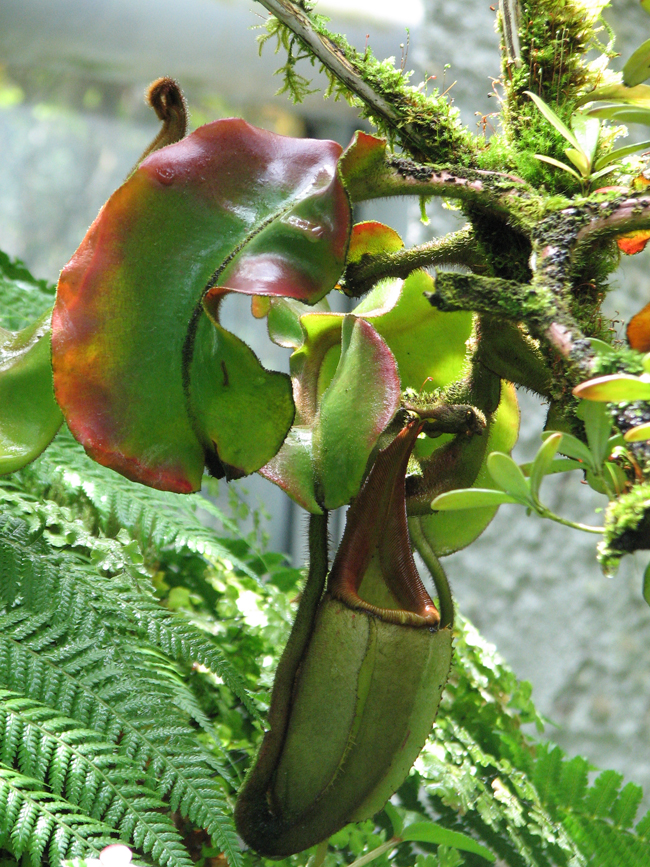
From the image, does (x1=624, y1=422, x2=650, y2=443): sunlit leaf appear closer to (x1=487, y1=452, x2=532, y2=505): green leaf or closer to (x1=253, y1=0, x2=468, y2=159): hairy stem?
(x1=487, y1=452, x2=532, y2=505): green leaf

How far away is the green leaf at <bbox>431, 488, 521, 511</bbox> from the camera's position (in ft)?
1.12

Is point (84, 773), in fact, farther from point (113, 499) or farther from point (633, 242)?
point (633, 242)

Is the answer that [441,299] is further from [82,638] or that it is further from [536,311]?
[82,638]

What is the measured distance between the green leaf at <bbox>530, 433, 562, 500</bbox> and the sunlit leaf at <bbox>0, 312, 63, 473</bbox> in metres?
0.32

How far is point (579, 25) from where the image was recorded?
0.55 m

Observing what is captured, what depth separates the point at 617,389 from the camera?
0.92 ft

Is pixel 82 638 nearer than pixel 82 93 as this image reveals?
Yes

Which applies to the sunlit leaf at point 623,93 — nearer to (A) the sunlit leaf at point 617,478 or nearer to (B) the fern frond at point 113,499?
(A) the sunlit leaf at point 617,478

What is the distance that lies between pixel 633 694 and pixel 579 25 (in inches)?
69.8

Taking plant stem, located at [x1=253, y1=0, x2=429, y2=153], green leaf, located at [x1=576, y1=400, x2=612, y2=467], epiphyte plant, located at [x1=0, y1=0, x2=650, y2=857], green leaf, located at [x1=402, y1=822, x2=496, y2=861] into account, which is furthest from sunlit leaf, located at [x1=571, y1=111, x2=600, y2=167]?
green leaf, located at [x1=402, y1=822, x2=496, y2=861]

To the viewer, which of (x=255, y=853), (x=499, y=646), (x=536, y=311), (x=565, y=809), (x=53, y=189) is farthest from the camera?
(x=53, y=189)

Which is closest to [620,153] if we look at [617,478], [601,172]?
[601,172]

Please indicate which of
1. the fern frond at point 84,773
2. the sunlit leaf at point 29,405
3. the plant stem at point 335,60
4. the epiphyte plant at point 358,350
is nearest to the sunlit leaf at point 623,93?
the epiphyte plant at point 358,350

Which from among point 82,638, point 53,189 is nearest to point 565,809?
point 82,638
